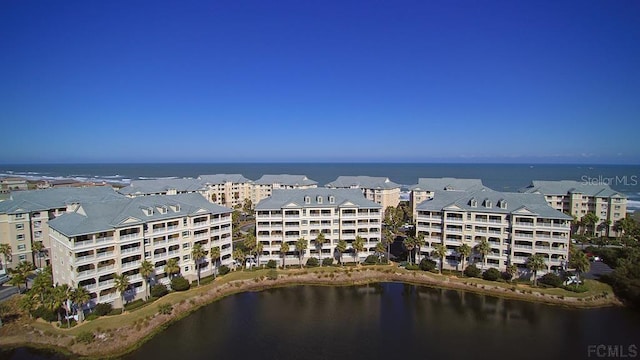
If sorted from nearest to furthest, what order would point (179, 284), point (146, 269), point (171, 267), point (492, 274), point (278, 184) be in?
point (146, 269)
point (171, 267)
point (179, 284)
point (492, 274)
point (278, 184)

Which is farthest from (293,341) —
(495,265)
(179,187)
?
(179,187)

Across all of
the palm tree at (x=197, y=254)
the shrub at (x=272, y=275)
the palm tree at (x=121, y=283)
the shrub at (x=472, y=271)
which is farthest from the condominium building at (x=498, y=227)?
the palm tree at (x=121, y=283)

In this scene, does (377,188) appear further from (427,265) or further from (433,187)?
(427,265)

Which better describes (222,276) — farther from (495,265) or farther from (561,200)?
(561,200)

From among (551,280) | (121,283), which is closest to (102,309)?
(121,283)

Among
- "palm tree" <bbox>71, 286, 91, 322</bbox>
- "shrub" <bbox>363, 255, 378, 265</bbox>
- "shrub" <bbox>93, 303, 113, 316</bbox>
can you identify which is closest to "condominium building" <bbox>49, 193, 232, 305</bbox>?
"shrub" <bbox>93, 303, 113, 316</bbox>

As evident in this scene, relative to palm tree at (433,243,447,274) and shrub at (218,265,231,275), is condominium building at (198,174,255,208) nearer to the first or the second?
shrub at (218,265,231,275)

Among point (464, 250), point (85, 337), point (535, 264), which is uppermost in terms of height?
point (464, 250)

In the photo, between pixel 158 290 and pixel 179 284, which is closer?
pixel 158 290

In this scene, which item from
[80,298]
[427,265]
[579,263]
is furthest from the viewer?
[427,265]
